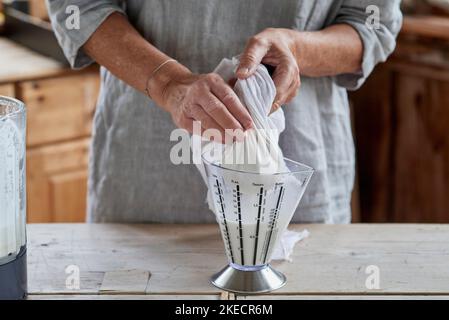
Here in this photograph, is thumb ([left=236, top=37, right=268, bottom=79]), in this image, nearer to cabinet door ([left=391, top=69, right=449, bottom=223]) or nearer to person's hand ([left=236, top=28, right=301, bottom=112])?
person's hand ([left=236, top=28, right=301, bottom=112])

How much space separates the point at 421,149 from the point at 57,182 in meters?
1.15

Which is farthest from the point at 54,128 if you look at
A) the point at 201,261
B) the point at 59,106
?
the point at 201,261

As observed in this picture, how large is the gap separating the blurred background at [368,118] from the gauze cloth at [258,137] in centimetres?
125

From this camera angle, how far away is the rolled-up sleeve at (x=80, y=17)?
4.37 ft

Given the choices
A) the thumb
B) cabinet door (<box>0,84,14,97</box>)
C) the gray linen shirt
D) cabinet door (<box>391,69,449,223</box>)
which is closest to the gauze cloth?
the thumb

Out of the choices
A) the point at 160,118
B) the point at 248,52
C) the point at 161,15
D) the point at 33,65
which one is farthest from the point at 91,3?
the point at 33,65

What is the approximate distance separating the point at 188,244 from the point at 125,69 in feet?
0.99

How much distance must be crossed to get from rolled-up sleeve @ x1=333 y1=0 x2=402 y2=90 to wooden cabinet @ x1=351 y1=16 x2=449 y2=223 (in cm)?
111

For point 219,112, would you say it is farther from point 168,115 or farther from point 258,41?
point 168,115

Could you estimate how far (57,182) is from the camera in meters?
2.39

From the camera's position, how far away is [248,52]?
1.13 m

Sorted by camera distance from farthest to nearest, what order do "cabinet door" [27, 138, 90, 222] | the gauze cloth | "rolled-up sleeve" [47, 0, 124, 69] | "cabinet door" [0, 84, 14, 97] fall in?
"cabinet door" [27, 138, 90, 222] < "cabinet door" [0, 84, 14, 97] < "rolled-up sleeve" [47, 0, 124, 69] < the gauze cloth

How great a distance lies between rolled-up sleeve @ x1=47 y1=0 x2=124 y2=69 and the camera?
1333 millimetres

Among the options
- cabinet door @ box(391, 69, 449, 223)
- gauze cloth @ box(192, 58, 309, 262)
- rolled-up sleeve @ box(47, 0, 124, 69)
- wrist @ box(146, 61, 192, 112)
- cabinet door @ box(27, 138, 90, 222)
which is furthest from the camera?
cabinet door @ box(391, 69, 449, 223)
